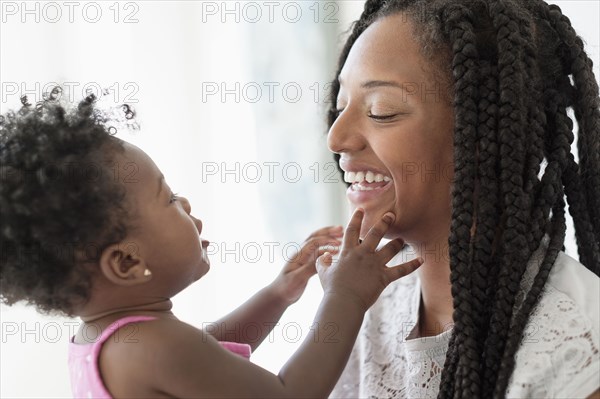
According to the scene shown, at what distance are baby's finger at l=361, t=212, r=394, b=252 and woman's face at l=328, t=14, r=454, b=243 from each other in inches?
1.2

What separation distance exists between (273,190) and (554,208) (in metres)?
1.20

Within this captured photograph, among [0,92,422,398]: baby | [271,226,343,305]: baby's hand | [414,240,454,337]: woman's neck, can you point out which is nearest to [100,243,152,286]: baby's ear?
[0,92,422,398]: baby

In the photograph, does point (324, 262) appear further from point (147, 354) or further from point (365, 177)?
point (147, 354)

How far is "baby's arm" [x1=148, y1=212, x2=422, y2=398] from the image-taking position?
1.05 meters

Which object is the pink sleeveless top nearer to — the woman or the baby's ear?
the baby's ear

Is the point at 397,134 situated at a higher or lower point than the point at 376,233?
higher

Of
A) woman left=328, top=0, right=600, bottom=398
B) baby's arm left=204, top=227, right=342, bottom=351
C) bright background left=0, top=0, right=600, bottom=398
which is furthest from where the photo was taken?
bright background left=0, top=0, right=600, bottom=398

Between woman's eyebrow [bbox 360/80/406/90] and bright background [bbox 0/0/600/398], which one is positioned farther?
bright background [bbox 0/0/600/398]

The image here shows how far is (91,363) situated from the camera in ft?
3.59

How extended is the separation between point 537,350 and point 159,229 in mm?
591

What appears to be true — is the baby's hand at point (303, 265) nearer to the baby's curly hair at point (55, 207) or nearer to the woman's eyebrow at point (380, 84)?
the woman's eyebrow at point (380, 84)

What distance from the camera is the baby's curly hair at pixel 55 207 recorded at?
1.03 meters

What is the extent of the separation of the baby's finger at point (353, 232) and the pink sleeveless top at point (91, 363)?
0.37 m

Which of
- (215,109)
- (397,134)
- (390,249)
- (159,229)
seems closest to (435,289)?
(390,249)
